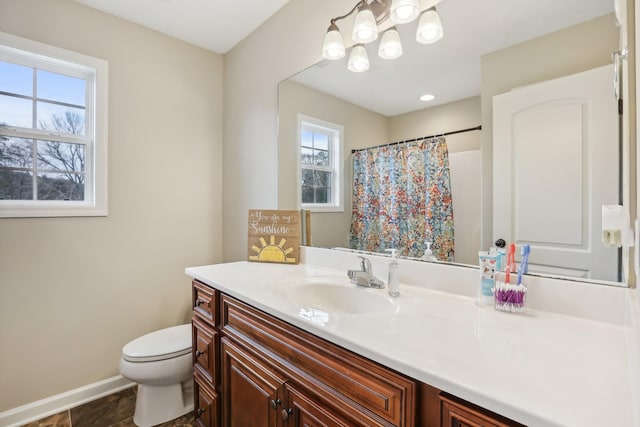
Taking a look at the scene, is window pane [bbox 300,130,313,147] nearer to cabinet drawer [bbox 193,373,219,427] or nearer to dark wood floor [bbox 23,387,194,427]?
cabinet drawer [bbox 193,373,219,427]

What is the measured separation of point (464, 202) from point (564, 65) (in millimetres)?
525

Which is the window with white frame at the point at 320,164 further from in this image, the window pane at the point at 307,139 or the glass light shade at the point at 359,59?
the glass light shade at the point at 359,59

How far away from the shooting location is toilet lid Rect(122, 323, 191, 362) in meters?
1.63

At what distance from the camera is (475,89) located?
1.16 m

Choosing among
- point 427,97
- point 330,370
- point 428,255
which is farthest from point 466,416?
point 427,97

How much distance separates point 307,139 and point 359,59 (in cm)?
52

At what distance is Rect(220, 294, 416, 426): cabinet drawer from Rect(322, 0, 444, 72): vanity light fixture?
126cm

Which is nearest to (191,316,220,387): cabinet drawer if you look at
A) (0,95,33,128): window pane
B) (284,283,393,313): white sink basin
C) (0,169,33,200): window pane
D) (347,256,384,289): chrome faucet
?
(284,283,393,313): white sink basin

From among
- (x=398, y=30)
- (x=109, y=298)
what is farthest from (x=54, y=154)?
(x=398, y=30)

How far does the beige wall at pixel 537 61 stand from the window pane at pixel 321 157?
819mm

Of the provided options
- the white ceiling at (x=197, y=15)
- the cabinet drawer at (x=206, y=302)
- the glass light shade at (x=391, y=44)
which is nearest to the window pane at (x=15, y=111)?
the white ceiling at (x=197, y=15)

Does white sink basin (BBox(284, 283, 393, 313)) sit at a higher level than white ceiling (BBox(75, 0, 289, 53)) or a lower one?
lower

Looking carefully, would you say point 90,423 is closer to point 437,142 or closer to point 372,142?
point 372,142

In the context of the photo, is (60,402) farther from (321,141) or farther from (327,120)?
(327,120)
